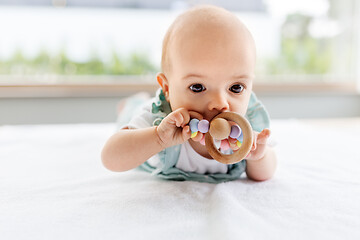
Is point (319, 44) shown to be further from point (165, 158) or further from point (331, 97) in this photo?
point (165, 158)

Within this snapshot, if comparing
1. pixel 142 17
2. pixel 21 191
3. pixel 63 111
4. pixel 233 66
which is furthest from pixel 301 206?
pixel 142 17

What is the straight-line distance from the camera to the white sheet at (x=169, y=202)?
555mm

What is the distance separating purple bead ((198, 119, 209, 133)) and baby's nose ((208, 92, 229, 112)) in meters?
0.04

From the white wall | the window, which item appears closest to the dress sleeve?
the white wall

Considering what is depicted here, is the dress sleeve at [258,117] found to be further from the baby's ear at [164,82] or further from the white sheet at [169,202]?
the baby's ear at [164,82]

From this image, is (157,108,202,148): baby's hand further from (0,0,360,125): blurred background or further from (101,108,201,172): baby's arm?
(0,0,360,125): blurred background

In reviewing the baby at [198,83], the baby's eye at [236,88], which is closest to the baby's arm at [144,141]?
the baby at [198,83]

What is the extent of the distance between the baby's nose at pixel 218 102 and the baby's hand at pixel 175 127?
0.03 metres

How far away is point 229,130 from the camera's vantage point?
674mm

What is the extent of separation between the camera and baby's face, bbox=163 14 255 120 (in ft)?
2.36

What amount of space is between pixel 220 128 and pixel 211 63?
0.46ft

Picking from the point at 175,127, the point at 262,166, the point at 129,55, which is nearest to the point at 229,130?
the point at 175,127

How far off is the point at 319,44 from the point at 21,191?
9.19ft

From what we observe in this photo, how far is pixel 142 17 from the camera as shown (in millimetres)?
2756
